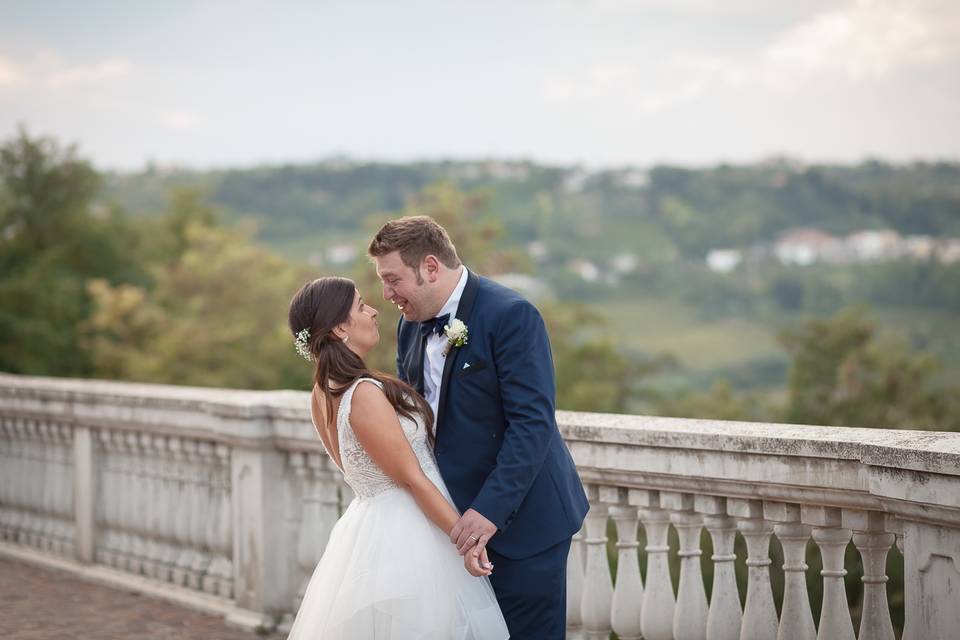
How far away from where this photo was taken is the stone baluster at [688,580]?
3.94 meters

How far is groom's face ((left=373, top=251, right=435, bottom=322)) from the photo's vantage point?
11.1 ft

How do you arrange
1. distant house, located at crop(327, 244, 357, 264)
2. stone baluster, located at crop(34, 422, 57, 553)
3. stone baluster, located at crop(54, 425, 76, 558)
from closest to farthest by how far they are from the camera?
1. stone baluster, located at crop(54, 425, 76, 558)
2. stone baluster, located at crop(34, 422, 57, 553)
3. distant house, located at crop(327, 244, 357, 264)

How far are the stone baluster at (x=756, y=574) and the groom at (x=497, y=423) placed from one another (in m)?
0.59

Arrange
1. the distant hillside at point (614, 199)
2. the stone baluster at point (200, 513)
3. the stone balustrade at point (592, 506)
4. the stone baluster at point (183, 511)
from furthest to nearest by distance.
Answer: the distant hillside at point (614, 199) < the stone baluster at point (183, 511) < the stone baluster at point (200, 513) < the stone balustrade at point (592, 506)

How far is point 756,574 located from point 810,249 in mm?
87152

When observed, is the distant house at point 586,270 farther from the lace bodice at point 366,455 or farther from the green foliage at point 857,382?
the lace bodice at point 366,455

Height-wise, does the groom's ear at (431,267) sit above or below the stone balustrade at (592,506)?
above

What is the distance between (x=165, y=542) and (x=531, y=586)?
3276 millimetres

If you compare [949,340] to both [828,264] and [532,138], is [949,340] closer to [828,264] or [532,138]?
[828,264]

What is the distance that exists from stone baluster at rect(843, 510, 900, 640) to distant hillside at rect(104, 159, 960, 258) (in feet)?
280

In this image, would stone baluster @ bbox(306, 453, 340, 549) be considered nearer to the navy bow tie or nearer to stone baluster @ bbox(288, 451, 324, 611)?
stone baluster @ bbox(288, 451, 324, 611)

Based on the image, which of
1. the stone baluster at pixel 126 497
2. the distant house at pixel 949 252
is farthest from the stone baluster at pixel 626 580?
the distant house at pixel 949 252

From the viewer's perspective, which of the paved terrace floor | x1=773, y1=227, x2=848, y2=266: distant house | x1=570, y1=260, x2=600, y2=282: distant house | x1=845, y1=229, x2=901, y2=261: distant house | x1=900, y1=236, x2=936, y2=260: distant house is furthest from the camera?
x1=570, y1=260, x2=600, y2=282: distant house

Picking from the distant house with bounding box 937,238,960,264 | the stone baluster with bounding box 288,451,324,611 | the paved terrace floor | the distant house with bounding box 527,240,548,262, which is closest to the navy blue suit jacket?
the stone baluster with bounding box 288,451,324,611
